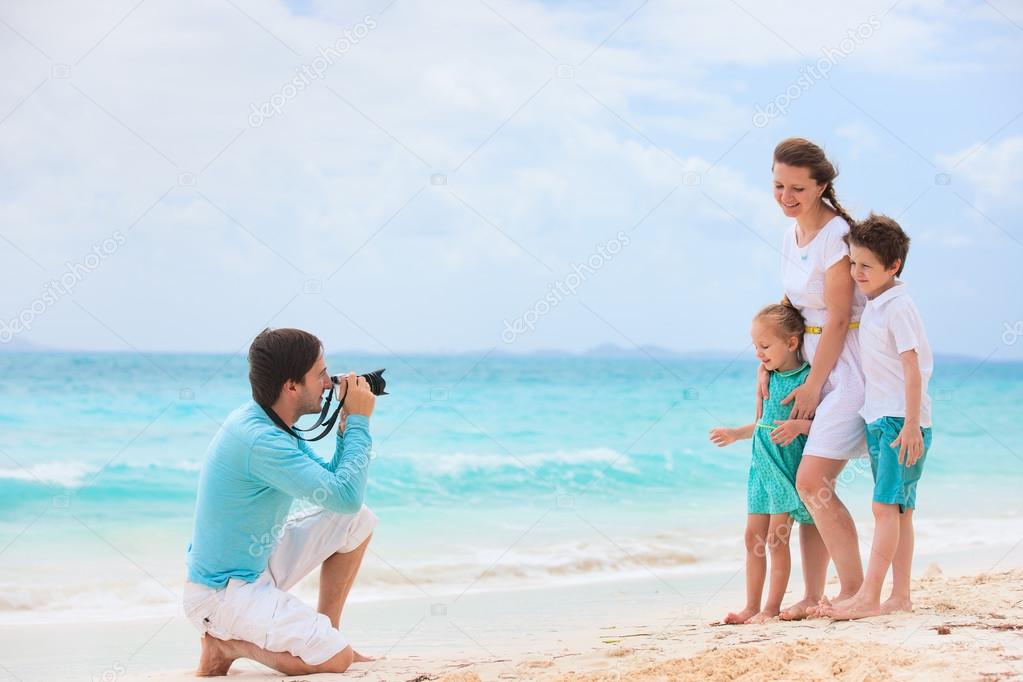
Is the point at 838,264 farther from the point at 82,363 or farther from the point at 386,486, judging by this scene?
the point at 82,363

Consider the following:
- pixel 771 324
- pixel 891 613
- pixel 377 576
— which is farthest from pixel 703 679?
pixel 377 576

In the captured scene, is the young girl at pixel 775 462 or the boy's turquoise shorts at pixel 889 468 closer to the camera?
the boy's turquoise shorts at pixel 889 468

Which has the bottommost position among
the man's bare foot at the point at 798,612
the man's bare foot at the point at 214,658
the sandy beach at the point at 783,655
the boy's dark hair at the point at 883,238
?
the man's bare foot at the point at 214,658

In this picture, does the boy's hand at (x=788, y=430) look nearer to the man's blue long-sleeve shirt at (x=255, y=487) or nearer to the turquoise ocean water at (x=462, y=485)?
the turquoise ocean water at (x=462, y=485)

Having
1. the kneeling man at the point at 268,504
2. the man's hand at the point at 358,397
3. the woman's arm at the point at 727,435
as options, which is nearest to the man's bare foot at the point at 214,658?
the kneeling man at the point at 268,504

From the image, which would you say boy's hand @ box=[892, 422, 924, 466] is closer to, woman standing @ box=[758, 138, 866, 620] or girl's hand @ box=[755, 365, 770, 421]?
woman standing @ box=[758, 138, 866, 620]

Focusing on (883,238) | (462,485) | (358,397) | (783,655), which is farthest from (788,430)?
(462,485)

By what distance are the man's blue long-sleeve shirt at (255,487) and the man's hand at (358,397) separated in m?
0.03

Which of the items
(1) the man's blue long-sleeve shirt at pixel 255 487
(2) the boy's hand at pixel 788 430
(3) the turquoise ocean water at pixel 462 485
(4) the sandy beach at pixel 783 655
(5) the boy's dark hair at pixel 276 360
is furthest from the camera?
(3) the turquoise ocean water at pixel 462 485

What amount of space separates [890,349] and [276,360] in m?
2.11

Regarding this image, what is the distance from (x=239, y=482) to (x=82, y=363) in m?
21.7

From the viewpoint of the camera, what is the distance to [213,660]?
3281 millimetres

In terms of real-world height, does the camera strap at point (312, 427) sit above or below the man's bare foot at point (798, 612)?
above

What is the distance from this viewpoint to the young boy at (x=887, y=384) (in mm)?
3451
